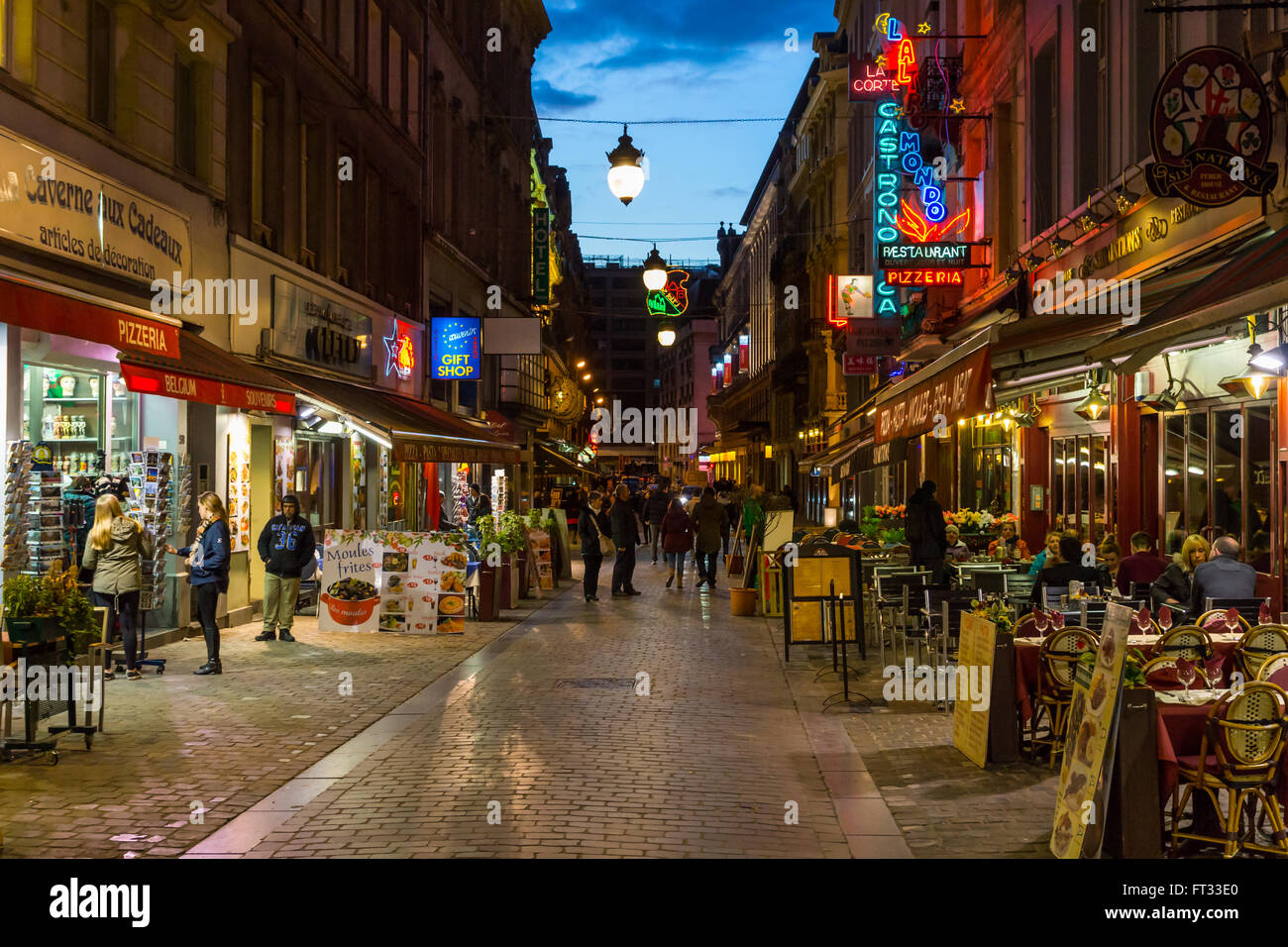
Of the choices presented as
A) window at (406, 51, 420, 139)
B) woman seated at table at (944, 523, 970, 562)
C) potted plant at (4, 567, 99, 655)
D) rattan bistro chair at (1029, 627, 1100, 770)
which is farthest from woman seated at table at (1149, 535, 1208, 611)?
window at (406, 51, 420, 139)

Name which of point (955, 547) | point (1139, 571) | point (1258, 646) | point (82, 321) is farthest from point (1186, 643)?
point (955, 547)

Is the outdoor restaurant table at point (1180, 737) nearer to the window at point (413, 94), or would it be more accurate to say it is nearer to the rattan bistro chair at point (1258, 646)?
the rattan bistro chair at point (1258, 646)

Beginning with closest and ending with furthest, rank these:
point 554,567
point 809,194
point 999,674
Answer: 1. point 999,674
2. point 554,567
3. point 809,194

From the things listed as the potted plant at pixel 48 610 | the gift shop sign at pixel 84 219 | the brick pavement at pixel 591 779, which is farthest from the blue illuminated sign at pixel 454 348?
the potted plant at pixel 48 610

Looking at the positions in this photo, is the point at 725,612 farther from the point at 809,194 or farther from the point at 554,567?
the point at 809,194

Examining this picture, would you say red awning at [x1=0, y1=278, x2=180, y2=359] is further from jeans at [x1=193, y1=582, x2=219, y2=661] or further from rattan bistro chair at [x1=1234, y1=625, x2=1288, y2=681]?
rattan bistro chair at [x1=1234, y1=625, x2=1288, y2=681]

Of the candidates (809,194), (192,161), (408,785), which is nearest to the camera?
(408,785)

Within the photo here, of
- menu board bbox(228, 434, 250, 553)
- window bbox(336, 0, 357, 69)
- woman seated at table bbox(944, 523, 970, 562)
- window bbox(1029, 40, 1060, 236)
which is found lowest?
woman seated at table bbox(944, 523, 970, 562)

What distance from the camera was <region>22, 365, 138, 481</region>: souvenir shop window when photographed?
12367 mm

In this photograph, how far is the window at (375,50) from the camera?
24.0 m

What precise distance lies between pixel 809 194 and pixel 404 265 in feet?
97.0

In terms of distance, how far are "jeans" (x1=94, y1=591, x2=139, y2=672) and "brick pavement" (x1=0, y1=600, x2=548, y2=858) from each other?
0.28 m

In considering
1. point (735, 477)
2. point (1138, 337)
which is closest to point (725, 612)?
point (1138, 337)

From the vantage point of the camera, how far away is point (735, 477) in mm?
91812
